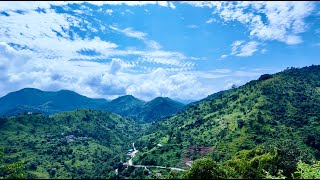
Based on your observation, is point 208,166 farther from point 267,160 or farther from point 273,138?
point 273,138

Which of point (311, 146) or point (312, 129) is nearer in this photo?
point (311, 146)

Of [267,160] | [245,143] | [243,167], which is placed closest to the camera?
[243,167]

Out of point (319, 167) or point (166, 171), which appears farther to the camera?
point (166, 171)

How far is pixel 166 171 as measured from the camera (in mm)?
179625

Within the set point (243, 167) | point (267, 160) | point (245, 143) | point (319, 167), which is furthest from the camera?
point (245, 143)

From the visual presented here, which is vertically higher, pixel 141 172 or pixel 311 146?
pixel 311 146

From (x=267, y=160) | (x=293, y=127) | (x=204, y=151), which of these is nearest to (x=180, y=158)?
(x=204, y=151)

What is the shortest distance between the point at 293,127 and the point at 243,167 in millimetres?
127895

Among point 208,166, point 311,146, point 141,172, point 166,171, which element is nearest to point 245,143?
point 311,146

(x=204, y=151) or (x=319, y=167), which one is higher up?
(x=319, y=167)

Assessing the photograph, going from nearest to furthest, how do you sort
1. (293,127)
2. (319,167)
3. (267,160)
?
(319,167), (267,160), (293,127)

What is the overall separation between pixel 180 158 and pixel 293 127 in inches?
2847

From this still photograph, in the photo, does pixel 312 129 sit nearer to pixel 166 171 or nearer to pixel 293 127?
pixel 293 127

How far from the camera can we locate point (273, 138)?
607 feet
